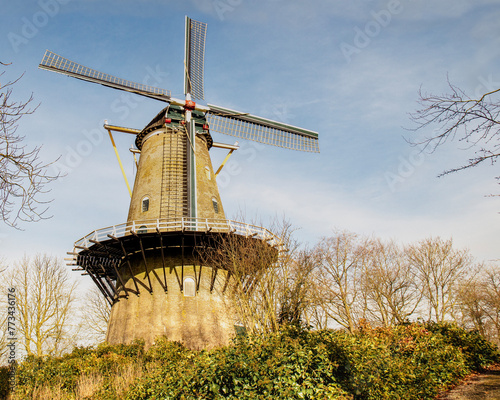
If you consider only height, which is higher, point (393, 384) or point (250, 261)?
point (250, 261)

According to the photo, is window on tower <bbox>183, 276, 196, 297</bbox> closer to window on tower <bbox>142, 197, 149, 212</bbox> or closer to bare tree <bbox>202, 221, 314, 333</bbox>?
bare tree <bbox>202, 221, 314, 333</bbox>

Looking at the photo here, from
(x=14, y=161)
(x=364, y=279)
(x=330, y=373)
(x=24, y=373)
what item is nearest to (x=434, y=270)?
(x=364, y=279)

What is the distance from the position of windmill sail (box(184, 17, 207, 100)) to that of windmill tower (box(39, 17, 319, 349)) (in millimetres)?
2675

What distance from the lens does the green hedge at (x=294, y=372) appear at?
225 inches

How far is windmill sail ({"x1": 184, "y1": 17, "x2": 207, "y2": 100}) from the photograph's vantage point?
22.2 m

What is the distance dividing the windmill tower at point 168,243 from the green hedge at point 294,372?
4.44m

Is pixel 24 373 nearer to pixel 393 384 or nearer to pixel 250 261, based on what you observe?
pixel 250 261

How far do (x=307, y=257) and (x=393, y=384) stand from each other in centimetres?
A: 697

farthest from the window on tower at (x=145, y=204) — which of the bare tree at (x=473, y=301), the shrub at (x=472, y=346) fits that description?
the bare tree at (x=473, y=301)

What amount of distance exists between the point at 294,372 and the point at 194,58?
2184cm

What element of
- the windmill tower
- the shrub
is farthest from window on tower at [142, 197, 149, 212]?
the shrub

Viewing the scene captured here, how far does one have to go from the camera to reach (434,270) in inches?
1025

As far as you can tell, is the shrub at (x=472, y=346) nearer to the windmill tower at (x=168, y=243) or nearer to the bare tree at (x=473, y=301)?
the windmill tower at (x=168, y=243)

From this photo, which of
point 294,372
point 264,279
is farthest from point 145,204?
point 294,372
